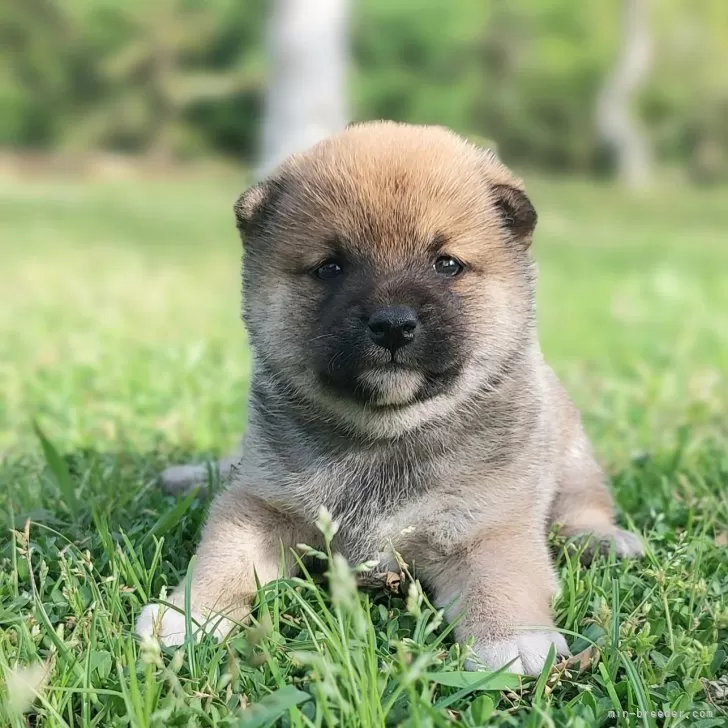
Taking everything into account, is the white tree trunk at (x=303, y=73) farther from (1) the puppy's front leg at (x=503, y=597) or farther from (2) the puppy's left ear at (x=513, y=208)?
(1) the puppy's front leg at (x=503, y=597)

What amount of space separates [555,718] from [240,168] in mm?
30549

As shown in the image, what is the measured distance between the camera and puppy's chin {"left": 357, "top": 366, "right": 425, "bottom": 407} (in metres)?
2.64

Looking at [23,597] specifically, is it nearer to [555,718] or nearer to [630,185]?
[555,718]

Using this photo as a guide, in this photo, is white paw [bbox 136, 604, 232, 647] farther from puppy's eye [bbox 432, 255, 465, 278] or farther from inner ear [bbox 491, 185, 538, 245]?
inner ear [bbox 491, 185, 538, 245]

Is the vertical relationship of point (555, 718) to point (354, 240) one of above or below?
below

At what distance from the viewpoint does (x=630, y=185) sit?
1139 inches

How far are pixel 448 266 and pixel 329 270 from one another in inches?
14.5

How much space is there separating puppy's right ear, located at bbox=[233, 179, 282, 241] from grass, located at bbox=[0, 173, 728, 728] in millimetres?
1036

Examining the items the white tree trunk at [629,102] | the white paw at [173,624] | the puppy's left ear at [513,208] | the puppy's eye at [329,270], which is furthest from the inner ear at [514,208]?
the white tree trunk at [629,102]

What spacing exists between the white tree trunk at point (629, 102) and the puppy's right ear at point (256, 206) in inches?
1112

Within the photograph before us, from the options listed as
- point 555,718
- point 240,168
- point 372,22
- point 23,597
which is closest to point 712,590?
point 555,718

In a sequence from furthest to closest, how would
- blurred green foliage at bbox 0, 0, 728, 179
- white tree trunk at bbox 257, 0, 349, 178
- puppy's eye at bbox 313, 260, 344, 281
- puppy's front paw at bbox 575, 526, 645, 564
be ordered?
1. blurred green foliage at bbox 0, 0, 728, 179
2. white tree trunk at bbox 257, 0, 349, 178
3. puppy's front paw at bbox 575, 526, 645, 564
4. puppy's eye at bbox 313, 260, 344, 281

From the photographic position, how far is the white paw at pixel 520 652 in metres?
2.48

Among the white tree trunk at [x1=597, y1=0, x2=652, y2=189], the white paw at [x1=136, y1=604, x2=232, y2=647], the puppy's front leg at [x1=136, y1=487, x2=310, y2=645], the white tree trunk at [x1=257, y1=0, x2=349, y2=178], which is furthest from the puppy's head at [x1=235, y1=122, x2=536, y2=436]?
the white tree trunk at [x1=597, y1=0, x2=652, y2=189]
